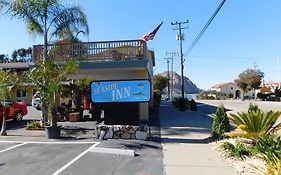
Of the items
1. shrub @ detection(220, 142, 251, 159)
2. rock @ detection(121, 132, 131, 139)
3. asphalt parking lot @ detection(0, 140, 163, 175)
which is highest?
rock @ detection(121, 132, 131, 139)

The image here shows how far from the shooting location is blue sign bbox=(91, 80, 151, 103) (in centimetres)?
1202

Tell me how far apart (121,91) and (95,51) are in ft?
20.0

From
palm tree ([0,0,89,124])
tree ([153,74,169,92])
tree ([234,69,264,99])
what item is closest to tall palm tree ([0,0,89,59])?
palm tree ([0,0,89,124])

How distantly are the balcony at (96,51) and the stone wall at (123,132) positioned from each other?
6.10 m

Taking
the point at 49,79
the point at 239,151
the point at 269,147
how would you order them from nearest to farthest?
the point at 269,147
the point at 239,151
the point at 49,79

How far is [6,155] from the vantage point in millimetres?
9555

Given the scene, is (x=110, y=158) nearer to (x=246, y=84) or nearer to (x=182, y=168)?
(x=182, y=168)

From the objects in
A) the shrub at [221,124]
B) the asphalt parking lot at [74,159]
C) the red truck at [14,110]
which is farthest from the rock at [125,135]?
the red truck at [14,110]

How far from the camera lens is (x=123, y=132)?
1188cm

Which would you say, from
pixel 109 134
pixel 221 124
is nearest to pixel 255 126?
pixel 221 124

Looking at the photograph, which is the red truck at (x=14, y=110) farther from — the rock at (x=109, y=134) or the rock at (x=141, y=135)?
the rock at (x=141, y=135)

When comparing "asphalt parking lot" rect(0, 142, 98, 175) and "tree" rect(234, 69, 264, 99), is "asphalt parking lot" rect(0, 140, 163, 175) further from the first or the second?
"tree" rect(234, 69, 264, 99)

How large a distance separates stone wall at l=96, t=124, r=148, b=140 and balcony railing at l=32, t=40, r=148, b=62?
6.12 metres

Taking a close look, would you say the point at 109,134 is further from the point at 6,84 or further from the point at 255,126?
the point at 255,126
